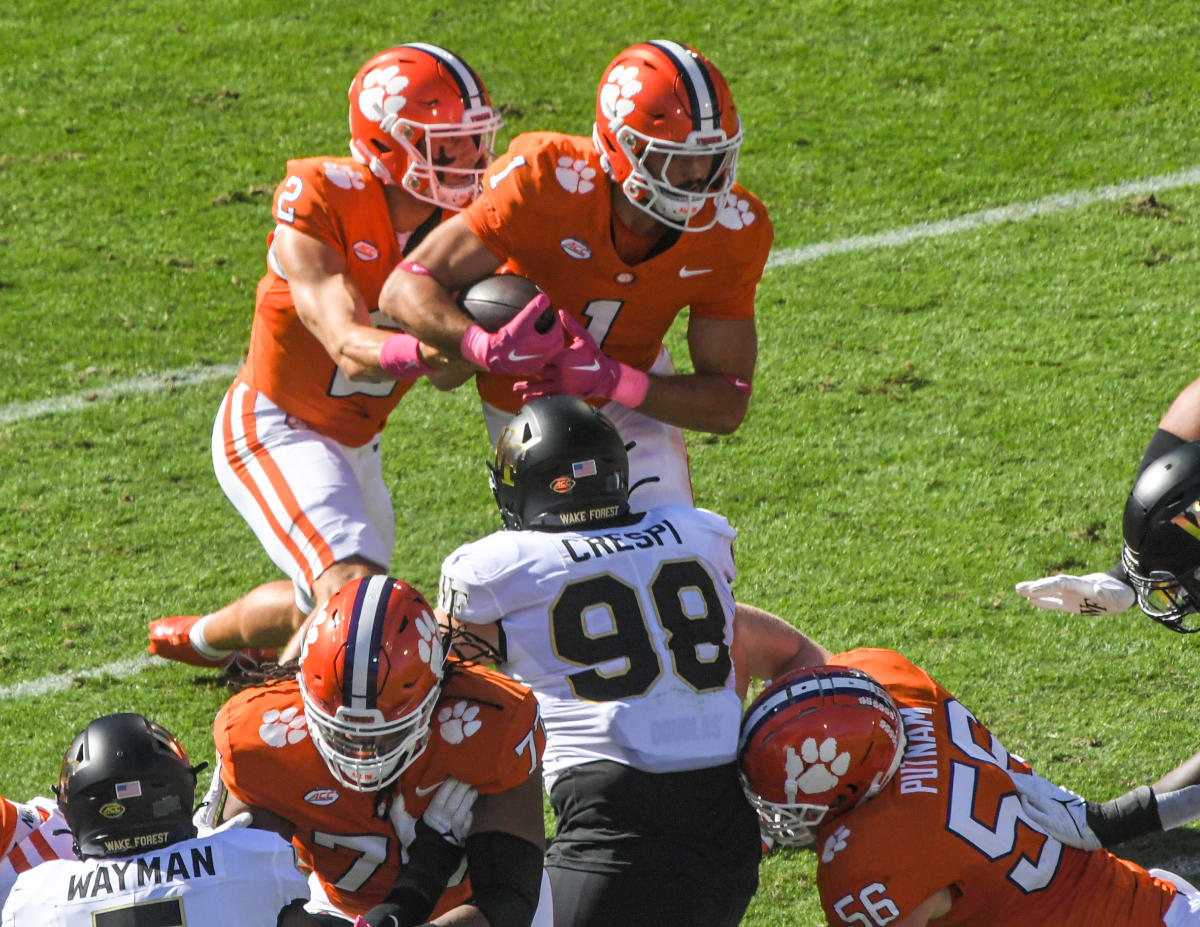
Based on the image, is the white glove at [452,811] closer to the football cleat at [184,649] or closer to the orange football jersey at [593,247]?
the orange football jersey at [593,247]

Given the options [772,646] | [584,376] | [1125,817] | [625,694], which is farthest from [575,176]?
[1125,817]

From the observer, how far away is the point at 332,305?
13.6ft

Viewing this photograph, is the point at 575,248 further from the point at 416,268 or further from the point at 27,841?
the point at 27,841

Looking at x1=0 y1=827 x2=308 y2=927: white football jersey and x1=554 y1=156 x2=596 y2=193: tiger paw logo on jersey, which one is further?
x1=554 y1=156 x2=596 y2=193: tiger paw logo on jersey

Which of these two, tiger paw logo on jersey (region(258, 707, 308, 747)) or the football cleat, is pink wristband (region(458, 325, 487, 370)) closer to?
tiger paw logo on jersey (region(258, 707, 308, 747))

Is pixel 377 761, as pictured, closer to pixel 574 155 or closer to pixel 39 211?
pixel 574 155

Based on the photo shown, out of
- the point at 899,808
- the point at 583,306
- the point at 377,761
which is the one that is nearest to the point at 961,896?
the point at 899,808

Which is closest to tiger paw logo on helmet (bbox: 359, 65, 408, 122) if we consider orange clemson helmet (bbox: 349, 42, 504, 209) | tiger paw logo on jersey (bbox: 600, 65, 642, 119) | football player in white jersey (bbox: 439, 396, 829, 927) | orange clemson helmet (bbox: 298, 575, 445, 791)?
orange clemson helmet (bbox: 349, 42, 504, 209)

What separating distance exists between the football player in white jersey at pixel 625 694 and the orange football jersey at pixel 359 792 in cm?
24

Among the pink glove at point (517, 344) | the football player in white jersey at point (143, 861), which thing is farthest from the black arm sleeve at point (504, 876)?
the pink glove at point (517, 344)

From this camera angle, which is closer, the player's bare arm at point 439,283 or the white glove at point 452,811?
the white glove at point 452,811

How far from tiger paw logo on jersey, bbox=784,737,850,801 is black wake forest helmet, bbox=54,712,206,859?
112 centimetres

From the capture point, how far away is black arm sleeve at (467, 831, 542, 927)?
9.29 feet

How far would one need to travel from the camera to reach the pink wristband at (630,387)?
13.2 feet
